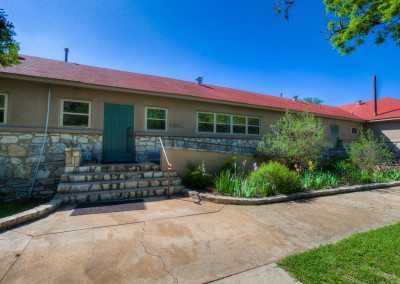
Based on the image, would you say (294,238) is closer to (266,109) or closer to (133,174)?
(133,174)

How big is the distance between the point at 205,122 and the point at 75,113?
Answer: 19.0 feet

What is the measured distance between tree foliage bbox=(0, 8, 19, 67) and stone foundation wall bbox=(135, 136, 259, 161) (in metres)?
5.11

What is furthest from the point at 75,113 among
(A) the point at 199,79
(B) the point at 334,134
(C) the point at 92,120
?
(B) the point at 334,134

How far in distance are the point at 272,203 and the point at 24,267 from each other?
5.64 m

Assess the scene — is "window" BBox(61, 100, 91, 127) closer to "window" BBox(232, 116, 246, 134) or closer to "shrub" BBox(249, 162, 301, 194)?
"shrub" BBox(249, 162, 301, 194)

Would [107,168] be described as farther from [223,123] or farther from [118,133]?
[223,123]

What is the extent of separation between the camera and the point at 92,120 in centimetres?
898

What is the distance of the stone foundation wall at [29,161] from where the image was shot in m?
7.58

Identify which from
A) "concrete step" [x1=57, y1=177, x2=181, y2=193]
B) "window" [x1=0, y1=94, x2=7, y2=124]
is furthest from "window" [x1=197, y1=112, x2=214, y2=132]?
"window" [x1=0, y1=94, x2=7, y2=124]

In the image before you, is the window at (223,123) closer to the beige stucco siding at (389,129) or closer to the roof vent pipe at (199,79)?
the roof vent pipe at (199,79)

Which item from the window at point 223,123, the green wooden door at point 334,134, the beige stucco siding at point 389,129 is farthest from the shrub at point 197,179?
the beige stucco siding at point 389,129

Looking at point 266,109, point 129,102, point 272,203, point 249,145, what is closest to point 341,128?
point 266,109

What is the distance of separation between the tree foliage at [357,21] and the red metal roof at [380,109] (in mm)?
12272

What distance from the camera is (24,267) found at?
9.98ft
